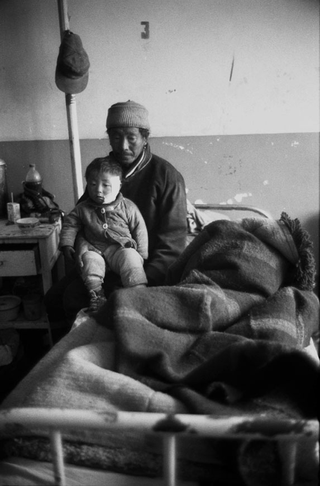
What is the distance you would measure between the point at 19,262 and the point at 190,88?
1.63 metres

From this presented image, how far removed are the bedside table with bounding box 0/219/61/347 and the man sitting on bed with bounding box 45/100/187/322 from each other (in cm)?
30

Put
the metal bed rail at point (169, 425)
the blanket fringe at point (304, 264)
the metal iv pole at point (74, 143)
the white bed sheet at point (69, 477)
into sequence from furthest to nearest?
1. the metal iv pole at point (74, 143)
2. the blanket fringe at point (304, 264)
3. the white bed sheet at point (69, 477)
4. the metal bed rail at point (169, 425)

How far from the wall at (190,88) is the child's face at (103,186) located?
3.37 ft

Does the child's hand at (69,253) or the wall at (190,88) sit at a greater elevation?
the wall at (190,88)

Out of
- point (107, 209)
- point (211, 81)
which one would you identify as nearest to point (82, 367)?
point (107, 209)

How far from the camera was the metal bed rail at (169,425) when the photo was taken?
2.39 feet

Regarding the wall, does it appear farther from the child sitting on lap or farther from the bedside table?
the child sitting on lap

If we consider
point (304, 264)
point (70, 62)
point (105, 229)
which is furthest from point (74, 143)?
point (304, 264)

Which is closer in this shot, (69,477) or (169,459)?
(169,459)

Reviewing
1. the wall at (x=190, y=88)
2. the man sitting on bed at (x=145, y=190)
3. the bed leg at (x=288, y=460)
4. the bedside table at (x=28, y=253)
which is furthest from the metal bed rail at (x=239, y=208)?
the bed leg at (x=288, y=460)

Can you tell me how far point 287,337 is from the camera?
115 centimetres

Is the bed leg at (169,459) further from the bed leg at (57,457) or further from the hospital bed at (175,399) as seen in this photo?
the bed leg at (57,457)

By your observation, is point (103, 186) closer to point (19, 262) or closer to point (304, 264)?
point (19, 262)

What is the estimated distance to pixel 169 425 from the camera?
2.46 feet
